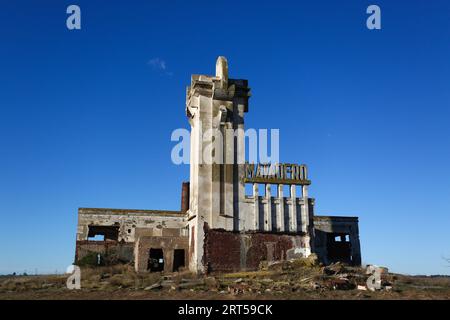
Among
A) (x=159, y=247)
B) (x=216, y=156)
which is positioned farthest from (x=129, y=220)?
(x=216, y=156)

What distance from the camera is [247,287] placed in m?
19.5

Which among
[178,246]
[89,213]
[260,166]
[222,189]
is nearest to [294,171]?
[260,166]

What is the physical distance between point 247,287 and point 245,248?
22.2 feet

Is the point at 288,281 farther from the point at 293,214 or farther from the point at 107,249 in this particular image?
the point at 107,249

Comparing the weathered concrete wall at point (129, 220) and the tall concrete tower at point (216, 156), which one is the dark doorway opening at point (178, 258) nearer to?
the tall concrete tower at point (216, 156)

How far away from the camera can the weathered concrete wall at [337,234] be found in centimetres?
3653

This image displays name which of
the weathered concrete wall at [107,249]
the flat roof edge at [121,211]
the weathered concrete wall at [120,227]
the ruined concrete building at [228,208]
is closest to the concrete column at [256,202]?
the ruined concrete building at [228,208]

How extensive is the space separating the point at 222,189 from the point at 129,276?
7178 mm

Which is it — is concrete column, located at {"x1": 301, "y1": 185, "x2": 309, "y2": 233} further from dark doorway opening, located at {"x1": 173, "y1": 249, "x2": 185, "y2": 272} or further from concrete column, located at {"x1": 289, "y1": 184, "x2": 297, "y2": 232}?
dark doorway opening, located at {"x1": 173, "y1": 249, "x2": 185, "y2": 272}

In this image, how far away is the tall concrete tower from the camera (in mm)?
26344

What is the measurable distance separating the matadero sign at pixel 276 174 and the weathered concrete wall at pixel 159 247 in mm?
5542

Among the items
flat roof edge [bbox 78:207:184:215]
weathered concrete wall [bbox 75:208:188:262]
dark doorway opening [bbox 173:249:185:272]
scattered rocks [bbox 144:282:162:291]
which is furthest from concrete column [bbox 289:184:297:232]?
flat roof edge [bbox 78:207:184:215]

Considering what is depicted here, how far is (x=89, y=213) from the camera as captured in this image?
33.7 m

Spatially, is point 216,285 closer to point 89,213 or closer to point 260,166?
point 260,166
